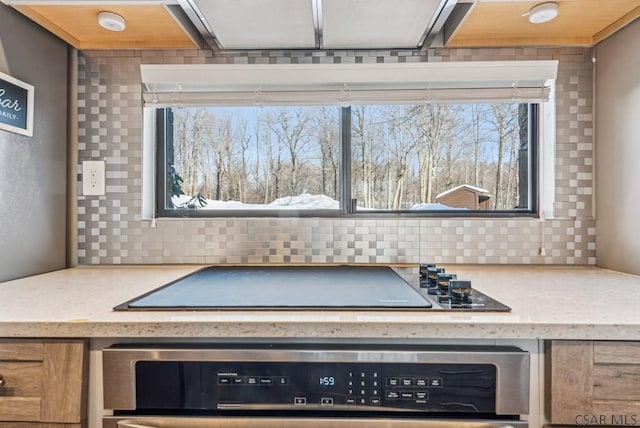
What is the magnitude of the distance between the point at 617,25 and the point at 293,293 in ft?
4.52

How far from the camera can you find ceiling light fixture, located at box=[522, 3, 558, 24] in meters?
1.21

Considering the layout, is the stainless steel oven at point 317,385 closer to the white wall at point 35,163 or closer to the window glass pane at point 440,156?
the white wall at point 35,163

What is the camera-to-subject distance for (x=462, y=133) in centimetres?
159

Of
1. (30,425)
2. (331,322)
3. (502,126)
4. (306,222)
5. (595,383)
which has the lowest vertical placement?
(30,425)

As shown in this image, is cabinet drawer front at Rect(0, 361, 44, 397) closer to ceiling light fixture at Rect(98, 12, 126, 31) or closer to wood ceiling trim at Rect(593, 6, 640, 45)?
ceiling light fixture at Rect(98, 12, 126, 31)

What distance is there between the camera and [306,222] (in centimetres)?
152

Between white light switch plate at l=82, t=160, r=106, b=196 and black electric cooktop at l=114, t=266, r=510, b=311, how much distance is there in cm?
55

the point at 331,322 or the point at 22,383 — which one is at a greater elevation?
the point at 331,322

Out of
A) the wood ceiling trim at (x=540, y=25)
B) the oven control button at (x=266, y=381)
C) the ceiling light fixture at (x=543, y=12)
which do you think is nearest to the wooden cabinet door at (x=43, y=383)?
the oven control button at (x=266, y=381)

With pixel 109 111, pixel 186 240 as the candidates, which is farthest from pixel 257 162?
pixel 109 111

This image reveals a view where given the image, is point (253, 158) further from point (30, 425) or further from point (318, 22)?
point (30, 425)

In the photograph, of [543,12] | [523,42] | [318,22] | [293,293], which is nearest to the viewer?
[293,293]

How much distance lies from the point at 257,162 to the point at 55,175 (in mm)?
726

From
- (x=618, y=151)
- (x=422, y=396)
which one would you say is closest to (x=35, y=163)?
(x=422, y=396)
